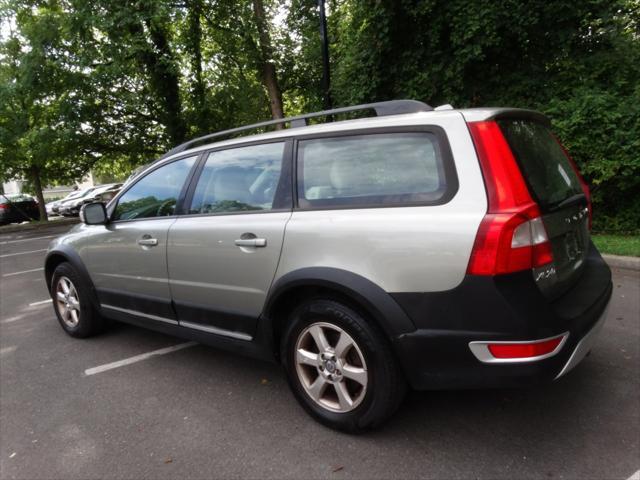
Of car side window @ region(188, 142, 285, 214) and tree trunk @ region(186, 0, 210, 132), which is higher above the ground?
tree trunk @ region(186, 0, 210, 132)

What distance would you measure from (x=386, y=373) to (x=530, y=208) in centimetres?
102

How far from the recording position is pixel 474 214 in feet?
6.58

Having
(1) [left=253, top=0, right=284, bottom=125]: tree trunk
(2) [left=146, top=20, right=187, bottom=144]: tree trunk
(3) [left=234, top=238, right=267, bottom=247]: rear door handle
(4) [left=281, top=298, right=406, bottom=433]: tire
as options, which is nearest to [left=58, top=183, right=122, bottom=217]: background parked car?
(2) [left=146, top=20, right=187, bottom=144]: tree trunk

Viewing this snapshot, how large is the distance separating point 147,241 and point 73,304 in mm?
1506

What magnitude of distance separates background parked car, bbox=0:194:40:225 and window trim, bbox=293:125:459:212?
71.3 ft

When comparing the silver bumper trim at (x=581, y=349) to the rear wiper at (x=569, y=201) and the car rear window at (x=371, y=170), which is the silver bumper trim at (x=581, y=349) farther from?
the car rear window at (x=371, y=170)

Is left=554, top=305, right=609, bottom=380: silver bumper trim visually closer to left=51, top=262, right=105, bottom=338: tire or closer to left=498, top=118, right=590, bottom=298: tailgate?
left=498, top=118, right=590, bottom=298: tailgate

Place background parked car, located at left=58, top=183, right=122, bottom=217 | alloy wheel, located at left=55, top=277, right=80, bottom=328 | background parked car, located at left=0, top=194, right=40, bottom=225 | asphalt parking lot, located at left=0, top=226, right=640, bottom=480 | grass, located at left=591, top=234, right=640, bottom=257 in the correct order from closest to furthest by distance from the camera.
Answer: asphalt parking lot, located at left=0, top=226, right=640, bottom=480 < alloy wheel, located at left=55, top=277, right=80, bottom=328 < grass, located at left=591, top=234, right=640, bottom=257 < background parked car, located at left=0, top=194, right=40, bottom=225 < background parked car, located at left=58, top=183, right=122, bottom=217

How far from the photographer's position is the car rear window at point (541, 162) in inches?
86.2

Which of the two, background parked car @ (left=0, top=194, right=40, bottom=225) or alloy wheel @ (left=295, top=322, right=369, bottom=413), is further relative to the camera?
background parked car @ (left=0, top=194, right=40, bottom=225)

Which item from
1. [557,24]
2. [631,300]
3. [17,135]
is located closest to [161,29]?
[17,135]

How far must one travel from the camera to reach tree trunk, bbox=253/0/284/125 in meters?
12.7

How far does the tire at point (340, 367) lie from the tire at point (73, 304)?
7.87ft

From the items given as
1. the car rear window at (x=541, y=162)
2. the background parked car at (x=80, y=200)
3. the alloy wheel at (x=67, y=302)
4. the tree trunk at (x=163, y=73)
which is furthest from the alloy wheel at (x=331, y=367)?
the background parked car at (x=80, y=200)
